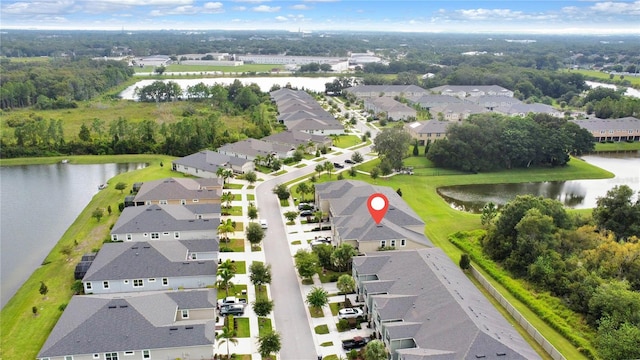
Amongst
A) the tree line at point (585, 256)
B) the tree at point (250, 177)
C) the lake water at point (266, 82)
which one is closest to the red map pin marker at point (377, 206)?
the tree line at point (585, 256)

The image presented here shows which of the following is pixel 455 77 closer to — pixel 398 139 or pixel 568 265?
pixel 398 139

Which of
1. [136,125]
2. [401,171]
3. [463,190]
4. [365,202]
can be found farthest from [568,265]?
[136,125]

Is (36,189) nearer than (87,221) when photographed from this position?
No

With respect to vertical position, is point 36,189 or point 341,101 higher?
point 341,101

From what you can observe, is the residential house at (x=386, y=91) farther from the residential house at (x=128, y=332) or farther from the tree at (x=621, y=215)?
the residential house at (x=128, y=332)

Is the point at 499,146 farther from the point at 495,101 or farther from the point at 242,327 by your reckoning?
the point at 242,327

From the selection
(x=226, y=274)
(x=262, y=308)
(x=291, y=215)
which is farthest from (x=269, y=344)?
(x=291, y=215)
